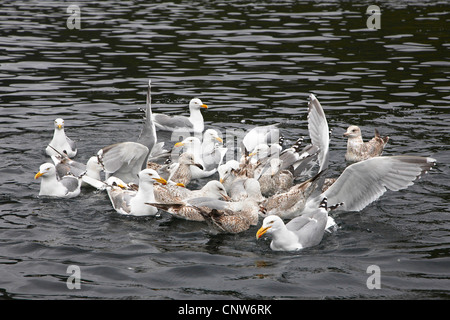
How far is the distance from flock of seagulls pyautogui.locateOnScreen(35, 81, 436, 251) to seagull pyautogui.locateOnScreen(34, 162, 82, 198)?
0.02 metres

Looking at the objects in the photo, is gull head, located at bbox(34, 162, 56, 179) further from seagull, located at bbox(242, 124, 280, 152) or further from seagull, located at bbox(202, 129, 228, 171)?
seagull, located at bbox(242, 124, 280, 152)

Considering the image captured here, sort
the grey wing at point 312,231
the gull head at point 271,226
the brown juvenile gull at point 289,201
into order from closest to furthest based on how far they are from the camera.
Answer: the gull head at point 271,226 → the grey wing at point 312,231 → the brown juvenile gull at point 289,201

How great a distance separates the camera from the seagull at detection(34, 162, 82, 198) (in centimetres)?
1095

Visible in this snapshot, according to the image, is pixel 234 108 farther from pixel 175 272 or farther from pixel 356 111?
pixel 175 272

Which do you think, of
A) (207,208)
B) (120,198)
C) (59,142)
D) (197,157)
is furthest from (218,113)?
(207,208)

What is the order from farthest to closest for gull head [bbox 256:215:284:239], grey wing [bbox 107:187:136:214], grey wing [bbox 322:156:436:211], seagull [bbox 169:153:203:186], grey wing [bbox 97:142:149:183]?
seagull [bbox 169:153:203:186], grey wing [bbox 97:142:149:183], grey wing [bbox 107:187:136:214], grey wing [bbox 322:156:436:211], gull head [bbox 256:215:284:239]

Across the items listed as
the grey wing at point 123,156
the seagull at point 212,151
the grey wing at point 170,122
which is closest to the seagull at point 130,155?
the grey wing at point 123,156

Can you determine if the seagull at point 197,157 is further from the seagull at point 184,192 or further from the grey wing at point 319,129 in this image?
the grey wing at point 319,129

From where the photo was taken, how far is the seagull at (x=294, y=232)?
9.12 metres

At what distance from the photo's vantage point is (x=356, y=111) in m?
16.3

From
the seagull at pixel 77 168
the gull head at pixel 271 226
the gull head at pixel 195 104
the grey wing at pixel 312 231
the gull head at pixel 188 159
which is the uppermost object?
the gull head at pixel 195 104

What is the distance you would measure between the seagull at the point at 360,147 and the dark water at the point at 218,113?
16.5 inches

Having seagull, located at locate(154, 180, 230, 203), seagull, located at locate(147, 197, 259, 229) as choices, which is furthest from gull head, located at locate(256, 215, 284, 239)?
seagull, located at locate(154, 180, 230, 203)
